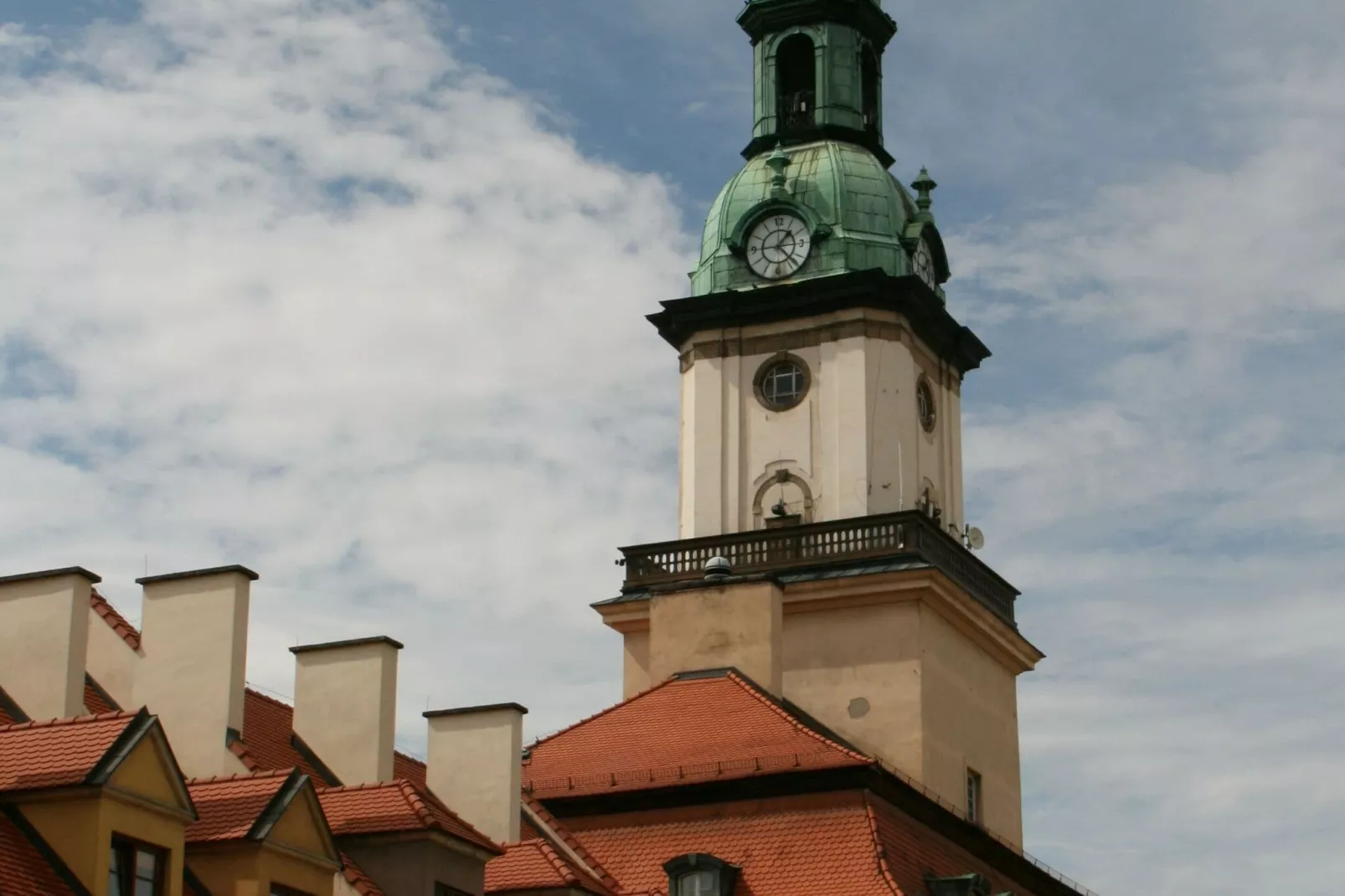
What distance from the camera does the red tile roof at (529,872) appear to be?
92.8 ft

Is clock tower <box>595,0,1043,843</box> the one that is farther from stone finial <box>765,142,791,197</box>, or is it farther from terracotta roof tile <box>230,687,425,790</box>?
Result: terracotta roof tile <box>230,687,425,790</box>

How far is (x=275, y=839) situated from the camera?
916 inches

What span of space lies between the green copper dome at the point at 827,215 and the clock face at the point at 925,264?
163 mm

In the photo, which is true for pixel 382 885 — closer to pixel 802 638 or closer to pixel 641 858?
pixel 641 858

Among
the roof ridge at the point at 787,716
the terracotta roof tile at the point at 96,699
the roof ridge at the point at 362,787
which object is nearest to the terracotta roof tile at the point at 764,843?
the roof ridge at the point at 787,716

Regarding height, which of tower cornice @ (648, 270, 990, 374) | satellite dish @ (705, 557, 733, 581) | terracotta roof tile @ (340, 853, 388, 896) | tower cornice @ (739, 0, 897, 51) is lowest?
terracotta roof tile @ (340, 853, 388, 896)

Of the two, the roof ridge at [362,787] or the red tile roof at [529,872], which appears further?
the red tile roof at [529,872]

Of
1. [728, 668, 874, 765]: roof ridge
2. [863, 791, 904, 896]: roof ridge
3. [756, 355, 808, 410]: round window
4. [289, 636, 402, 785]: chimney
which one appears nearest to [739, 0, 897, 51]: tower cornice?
[756, 355, 808, 410]: round window

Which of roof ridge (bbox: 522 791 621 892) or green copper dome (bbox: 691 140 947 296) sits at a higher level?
green copper dome (bbox: 691 140 947 296)

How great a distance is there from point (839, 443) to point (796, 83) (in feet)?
29.7

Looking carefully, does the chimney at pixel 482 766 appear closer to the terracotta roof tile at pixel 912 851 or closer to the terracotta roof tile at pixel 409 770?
the terracotta roof tile at pixel 409 770

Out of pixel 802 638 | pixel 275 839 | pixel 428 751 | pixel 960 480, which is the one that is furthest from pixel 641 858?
pixel 960 480

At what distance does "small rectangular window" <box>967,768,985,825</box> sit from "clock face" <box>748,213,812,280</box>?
34.8ft

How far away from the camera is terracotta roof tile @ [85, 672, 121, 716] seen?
26.1 metres
